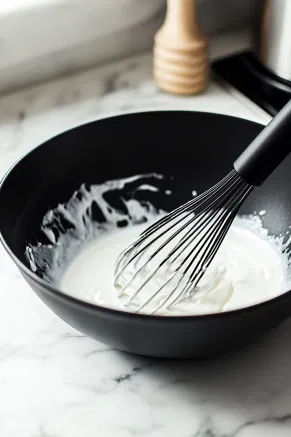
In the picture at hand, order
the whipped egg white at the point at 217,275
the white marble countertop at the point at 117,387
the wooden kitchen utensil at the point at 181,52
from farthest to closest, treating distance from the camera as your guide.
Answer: the wooden kitchen utensil at the point at 181,52 < the whipped egg white at the point at 217,275 < the white marble countertop at the point at 117,387

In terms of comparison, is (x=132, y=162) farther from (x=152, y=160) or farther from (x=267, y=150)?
(x=267, y=150)

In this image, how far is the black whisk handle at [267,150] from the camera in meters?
0.58

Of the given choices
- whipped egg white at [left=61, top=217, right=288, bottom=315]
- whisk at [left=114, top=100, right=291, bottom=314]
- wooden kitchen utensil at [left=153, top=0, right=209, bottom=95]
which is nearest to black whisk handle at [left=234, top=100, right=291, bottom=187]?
whisk at [left=114, top=100, right=291, bottom=314]

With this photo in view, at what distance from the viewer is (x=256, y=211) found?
79 cm

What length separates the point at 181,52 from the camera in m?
0.93

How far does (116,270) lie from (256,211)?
0.19 meters

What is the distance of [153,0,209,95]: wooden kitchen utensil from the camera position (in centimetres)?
93

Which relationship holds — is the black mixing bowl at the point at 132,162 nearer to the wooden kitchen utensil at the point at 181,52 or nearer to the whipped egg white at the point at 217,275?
the whipped egg white at the point at 217,275

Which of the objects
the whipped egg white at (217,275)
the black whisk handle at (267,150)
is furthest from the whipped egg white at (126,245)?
the black whisk handle at (267,150)

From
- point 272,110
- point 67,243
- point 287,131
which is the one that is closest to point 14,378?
point 67,243

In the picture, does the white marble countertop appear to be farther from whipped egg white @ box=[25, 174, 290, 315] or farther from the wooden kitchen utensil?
the wooden kitchen utensil

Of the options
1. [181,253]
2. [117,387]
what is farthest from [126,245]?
[117,387]

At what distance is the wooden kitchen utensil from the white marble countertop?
38cm

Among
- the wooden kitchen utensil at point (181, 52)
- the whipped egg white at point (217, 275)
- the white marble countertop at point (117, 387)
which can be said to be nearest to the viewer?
the white marble countertop at point (117, 387)
